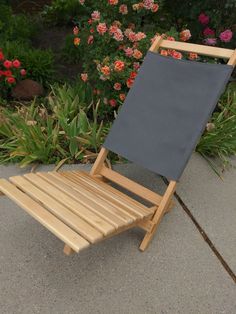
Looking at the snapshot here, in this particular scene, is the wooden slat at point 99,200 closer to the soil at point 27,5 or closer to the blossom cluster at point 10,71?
the blossom cluster at point 10,71

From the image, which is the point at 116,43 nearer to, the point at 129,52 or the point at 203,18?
the point at 129,52

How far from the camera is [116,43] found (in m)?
3.49

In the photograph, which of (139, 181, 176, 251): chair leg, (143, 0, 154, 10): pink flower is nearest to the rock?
(143, 0, 154, 10): pink flower

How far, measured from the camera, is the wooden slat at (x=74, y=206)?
1903 millimetres

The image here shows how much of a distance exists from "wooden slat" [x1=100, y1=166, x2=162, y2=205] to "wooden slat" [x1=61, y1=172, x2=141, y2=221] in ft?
0.95

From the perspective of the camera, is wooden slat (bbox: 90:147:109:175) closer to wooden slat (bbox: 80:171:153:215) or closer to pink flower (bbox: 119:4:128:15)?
wooden slat (bbox: 80:171:153:215)

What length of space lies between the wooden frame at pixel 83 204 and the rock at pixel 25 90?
1.75m

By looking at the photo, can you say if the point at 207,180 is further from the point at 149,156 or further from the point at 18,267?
the point at 18,267

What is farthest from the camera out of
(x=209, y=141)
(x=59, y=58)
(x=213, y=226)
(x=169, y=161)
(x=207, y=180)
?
(x=59, y=58)

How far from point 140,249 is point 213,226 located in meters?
0.59

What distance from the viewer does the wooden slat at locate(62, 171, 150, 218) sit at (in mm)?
2236

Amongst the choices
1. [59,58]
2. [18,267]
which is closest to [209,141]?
[18,267]

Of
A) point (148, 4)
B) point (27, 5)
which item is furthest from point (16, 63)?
point (27, 5)

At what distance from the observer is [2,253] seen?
224 cm
